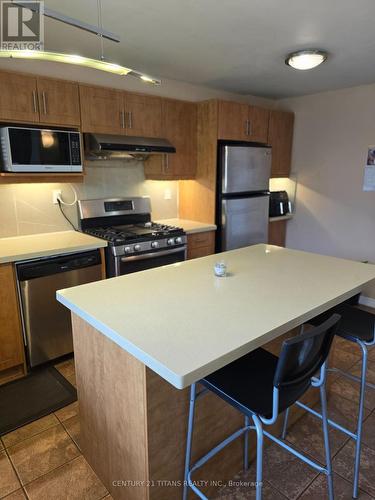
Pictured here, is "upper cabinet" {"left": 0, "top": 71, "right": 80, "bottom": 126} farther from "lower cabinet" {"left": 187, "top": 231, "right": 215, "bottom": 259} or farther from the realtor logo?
"lower cabinet" {"left": 187, "top": 231, "right": 215, "bottom": 259}

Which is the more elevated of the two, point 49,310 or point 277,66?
point 277,66

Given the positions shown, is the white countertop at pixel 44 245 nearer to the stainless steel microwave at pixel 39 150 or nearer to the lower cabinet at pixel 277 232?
the stainless steel microwave at pixel 39 150

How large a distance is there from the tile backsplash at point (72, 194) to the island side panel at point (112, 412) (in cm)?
165

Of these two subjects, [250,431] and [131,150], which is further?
[131,150]

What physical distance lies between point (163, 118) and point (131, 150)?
62 cm

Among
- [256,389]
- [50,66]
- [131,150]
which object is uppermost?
[50,66]

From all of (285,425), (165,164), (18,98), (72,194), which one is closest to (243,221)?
(165,164)

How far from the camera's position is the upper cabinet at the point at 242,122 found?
136 inches

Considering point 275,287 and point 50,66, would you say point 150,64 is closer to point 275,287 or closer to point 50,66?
point 50,66

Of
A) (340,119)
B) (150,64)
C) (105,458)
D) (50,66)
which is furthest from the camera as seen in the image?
(340,119)

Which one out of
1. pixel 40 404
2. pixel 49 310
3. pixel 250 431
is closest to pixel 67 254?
pixel 49 310

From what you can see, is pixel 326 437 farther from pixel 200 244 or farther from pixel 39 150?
pixel 39 150

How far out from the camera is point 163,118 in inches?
129

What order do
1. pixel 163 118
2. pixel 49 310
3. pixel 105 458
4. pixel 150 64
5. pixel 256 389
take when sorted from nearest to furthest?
1. pixel 256 389
2. pixel 105 458
3. pixel 49 310
4. pixel 150 64
5. pixel 163 118
